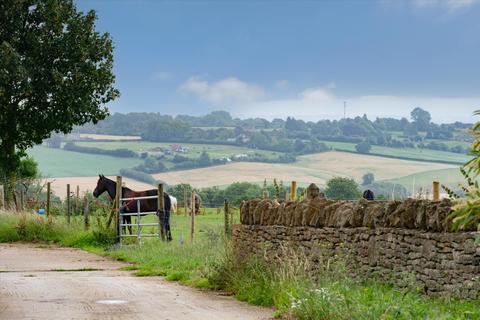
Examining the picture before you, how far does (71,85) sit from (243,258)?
30.6m

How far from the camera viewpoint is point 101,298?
17.3 m

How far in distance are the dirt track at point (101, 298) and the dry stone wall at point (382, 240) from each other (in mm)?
1685

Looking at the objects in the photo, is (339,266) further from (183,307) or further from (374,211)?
(183,307)

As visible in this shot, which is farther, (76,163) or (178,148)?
(178,148)

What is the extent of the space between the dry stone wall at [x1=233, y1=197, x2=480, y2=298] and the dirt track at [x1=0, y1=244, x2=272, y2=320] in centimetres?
169

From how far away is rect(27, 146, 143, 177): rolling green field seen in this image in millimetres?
147600

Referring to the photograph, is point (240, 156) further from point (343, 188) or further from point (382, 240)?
point (382, 240)

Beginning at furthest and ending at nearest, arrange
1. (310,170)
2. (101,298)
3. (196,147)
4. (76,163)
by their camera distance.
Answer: (196,147)
(310,170)
(76,163)
(101,298)

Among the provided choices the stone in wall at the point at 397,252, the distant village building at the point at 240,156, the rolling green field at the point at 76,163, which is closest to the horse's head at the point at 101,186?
the stone in wall at the point at 397,252

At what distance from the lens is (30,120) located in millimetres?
48500

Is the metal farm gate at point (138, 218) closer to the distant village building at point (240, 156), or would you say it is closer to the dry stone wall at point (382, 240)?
the dry stone wall at point (382, 240)

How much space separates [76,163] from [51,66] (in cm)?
11380

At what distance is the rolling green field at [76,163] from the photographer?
147600 mm

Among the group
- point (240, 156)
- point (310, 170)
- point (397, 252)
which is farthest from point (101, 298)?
point (240, 156)
